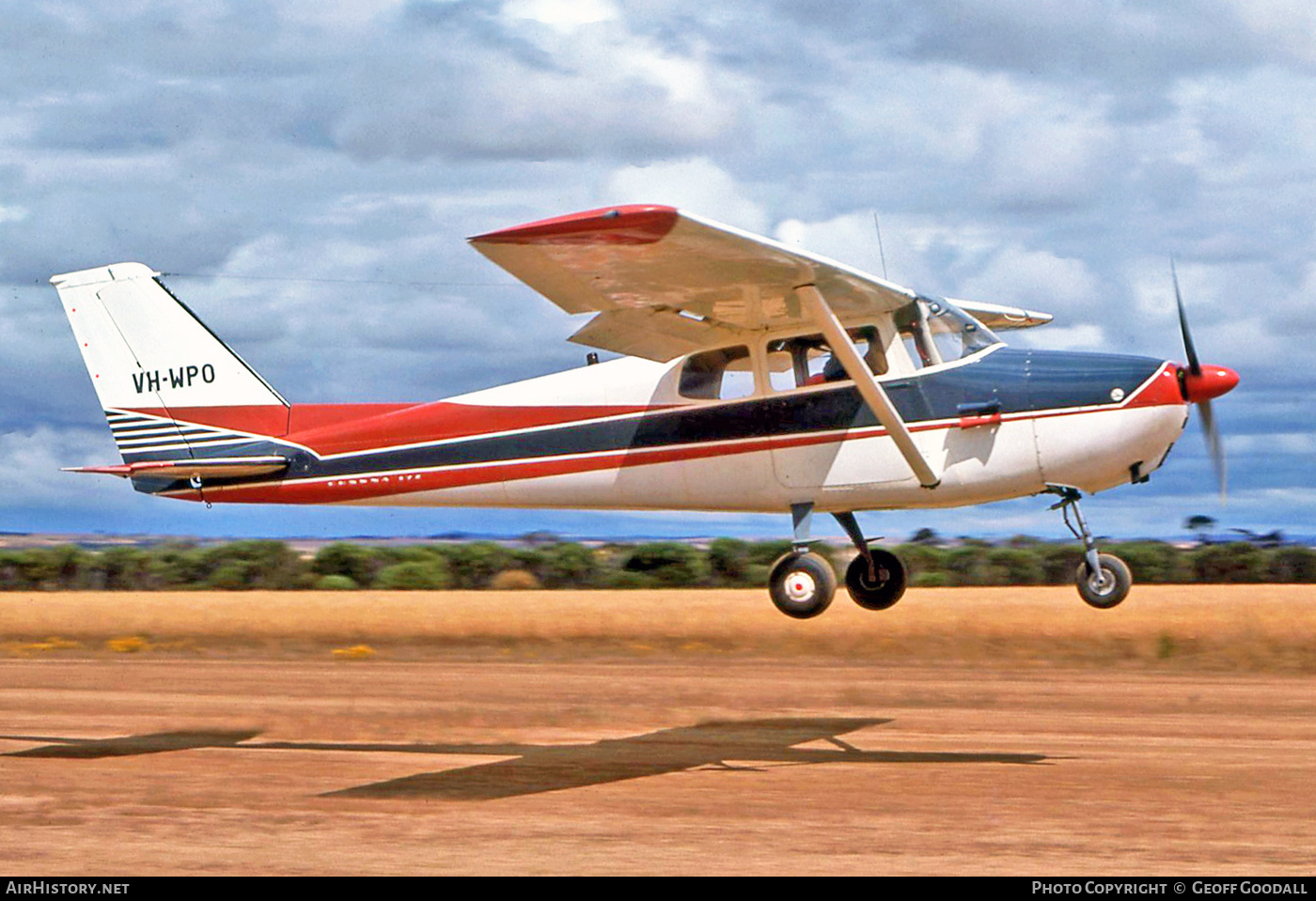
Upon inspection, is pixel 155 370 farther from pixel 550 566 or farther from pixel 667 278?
pixel 550 566

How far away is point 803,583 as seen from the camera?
13555 mm

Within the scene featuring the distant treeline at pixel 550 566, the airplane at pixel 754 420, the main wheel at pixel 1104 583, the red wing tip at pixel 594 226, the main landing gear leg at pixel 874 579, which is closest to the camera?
the red wing tip at pixel 594 226

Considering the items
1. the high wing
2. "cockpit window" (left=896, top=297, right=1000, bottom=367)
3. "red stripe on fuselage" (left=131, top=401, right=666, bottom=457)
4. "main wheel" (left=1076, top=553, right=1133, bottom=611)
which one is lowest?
"main wheel" (left=1076, top=553, right=1133, bottom=611)

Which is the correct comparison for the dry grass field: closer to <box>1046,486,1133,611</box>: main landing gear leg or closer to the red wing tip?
<box>1046,486,1133,611</box>: main landing gear leg

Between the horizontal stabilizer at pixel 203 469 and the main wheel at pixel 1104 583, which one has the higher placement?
the horizontal stabilizer at pixel 203 469

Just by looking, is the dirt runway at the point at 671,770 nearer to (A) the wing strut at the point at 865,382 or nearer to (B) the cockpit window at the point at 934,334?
(A) the wing strut at the point at 865,382

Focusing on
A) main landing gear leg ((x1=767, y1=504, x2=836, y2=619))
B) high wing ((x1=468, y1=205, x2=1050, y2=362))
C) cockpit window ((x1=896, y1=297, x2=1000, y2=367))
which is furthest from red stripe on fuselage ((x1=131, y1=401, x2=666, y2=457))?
cockpit window ((x1=896, y1=297, x2=1000, y2=367))

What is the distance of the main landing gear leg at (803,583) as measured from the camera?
13.5m

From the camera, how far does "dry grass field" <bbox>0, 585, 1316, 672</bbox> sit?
2714 cm

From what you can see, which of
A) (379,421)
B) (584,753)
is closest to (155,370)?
(379,421)

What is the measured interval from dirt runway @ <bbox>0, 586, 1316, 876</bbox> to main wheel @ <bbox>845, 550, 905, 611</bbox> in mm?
1612

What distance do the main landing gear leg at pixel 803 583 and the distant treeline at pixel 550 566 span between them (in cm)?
3076

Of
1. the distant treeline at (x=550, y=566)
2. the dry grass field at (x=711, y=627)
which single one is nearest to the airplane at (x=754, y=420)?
the dry grass field at (x=711, y=627)

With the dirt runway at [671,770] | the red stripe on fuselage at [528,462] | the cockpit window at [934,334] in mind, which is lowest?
the dirt runway at [671,770]
